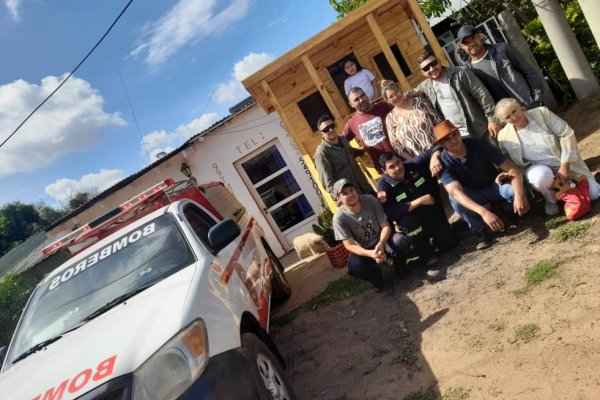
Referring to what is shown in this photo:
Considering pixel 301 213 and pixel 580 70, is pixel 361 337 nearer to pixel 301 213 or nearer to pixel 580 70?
pixel 580 70

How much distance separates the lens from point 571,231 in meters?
3.85

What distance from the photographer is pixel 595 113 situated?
6766 millimetres

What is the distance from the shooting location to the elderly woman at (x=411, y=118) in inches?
199

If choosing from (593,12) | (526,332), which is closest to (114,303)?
(526,332)

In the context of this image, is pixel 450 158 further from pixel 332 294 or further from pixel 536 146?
pixel 332 294

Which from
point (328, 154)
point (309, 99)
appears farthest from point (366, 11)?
point (328, 154)

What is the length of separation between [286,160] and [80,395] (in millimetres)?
9021

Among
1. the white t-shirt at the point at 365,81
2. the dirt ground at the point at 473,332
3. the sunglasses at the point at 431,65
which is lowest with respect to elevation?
the dirt ground at the point at 473,332

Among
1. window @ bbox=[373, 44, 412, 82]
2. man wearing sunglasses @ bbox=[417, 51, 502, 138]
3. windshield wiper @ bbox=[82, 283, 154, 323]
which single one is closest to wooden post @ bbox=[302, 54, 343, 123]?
window @ bbox=[373, 44, 412, 82]

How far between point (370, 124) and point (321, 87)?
2.21 m

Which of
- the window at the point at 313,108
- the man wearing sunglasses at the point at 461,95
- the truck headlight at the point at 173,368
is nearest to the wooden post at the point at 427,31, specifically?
the window at the point at 313,108

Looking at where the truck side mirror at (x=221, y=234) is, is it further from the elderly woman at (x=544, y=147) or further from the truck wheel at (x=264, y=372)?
the elderly woman at (x=544, y=147)

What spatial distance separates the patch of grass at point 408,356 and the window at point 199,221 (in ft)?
5.64

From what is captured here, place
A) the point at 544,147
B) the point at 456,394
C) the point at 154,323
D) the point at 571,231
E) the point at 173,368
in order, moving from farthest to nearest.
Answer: the point at 544,147
the point at 571,231
the point at 456,394
the point at 154,323
the point at 173,368
